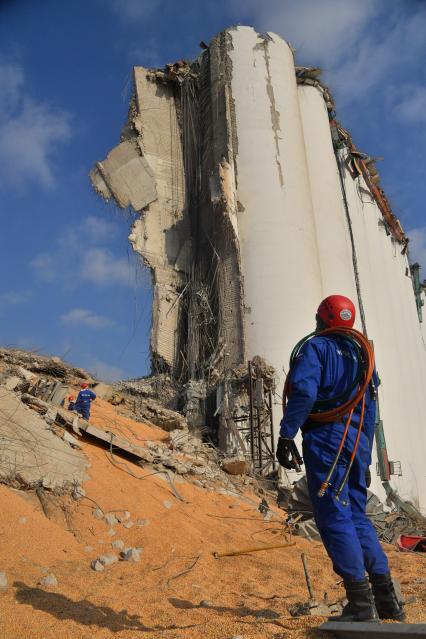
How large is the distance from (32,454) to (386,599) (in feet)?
13.9

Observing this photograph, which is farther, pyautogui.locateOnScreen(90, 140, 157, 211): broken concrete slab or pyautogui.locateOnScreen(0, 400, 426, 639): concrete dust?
pyautogui.locateOnScreen(90, 140, 157, 211): broken concrete slab

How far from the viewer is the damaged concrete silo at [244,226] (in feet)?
53.4

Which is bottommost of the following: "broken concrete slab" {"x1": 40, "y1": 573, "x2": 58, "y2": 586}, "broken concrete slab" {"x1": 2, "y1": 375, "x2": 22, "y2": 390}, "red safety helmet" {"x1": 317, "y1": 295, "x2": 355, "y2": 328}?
"broken concrete slab" {"x1": 40, "y1": 573, "x2": 58, "y2": 586}

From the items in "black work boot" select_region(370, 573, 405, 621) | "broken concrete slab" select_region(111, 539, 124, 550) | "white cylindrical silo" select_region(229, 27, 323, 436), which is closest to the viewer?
"black work boot" select_region(370, 573, 405, 621)

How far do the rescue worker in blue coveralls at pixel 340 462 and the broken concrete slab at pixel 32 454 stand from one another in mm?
3430

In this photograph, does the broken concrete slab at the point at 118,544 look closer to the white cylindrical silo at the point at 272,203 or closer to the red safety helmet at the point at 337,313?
the red safety helmet at the point at 337,313

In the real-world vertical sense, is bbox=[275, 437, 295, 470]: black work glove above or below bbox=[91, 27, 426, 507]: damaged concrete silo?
below

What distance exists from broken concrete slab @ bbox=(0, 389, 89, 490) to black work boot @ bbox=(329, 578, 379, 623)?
3.88 metres

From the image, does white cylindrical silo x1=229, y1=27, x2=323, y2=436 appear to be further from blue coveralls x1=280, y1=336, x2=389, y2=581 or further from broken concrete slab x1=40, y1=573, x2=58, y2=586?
blue coveralls x1=280, y1=336, x2=389, y2=581

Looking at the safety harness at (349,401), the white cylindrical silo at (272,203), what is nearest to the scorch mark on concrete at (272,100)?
the white cylindrical silo at (272,203)

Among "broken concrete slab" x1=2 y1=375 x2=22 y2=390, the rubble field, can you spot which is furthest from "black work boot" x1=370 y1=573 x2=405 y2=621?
"broken concrete slab" x1=2 y1=375 x2=22 y2=390

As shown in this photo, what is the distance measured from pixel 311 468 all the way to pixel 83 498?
362 cm

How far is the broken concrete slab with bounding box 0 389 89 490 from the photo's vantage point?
19.6ft

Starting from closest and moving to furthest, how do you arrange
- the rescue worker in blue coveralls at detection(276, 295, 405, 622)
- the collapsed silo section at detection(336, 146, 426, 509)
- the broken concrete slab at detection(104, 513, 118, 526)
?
the rescue worker in blue coveralls at detection(276, 295, 405, 622)
the broken concrete slab at detection(104, 513, 118, 526)
the collapsed silo section at detection(336, 146, 426, 509)
